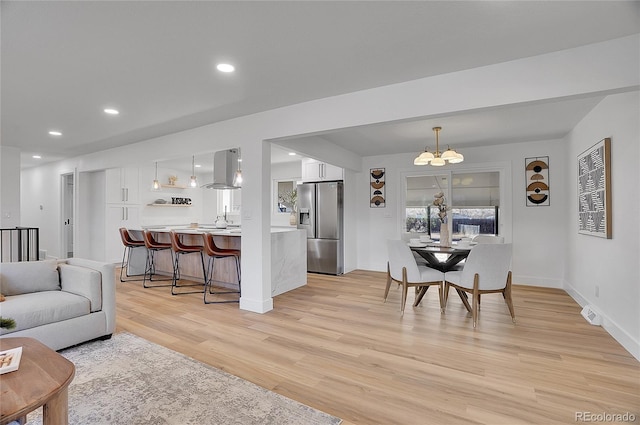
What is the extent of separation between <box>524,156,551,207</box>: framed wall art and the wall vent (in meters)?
2.02

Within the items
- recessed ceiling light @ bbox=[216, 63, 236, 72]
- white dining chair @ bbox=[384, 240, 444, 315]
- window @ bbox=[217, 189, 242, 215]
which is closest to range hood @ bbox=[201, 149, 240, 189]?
recessed ceiling light @ bbox=[216, 63, 236, 72]

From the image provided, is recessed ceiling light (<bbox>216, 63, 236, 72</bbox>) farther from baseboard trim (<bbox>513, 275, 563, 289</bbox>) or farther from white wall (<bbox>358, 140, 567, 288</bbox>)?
baseboard trim (<bbox>513, 275, 563, 289</bbox>)

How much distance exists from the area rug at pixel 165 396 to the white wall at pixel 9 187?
466cm

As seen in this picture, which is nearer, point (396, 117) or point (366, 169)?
point (396, 117)

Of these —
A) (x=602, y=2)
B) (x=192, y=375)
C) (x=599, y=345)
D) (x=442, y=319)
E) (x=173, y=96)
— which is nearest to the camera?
(x=602, y=2)

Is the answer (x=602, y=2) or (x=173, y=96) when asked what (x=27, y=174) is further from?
(x=602, y=2)

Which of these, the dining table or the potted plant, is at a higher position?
→ the potted plant

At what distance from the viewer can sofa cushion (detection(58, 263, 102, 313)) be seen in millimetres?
2797

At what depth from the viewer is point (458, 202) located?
573 cm

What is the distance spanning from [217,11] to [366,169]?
4.99m

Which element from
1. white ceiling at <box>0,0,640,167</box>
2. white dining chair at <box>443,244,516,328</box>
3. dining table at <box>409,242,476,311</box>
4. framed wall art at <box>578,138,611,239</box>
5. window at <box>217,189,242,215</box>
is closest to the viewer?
white ceiling at <box>0,0,640,167</box>

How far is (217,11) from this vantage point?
186 cm

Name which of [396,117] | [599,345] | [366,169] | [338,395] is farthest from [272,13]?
[366,169]

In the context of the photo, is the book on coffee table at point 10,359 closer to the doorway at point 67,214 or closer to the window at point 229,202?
the doorway at point 67,214
